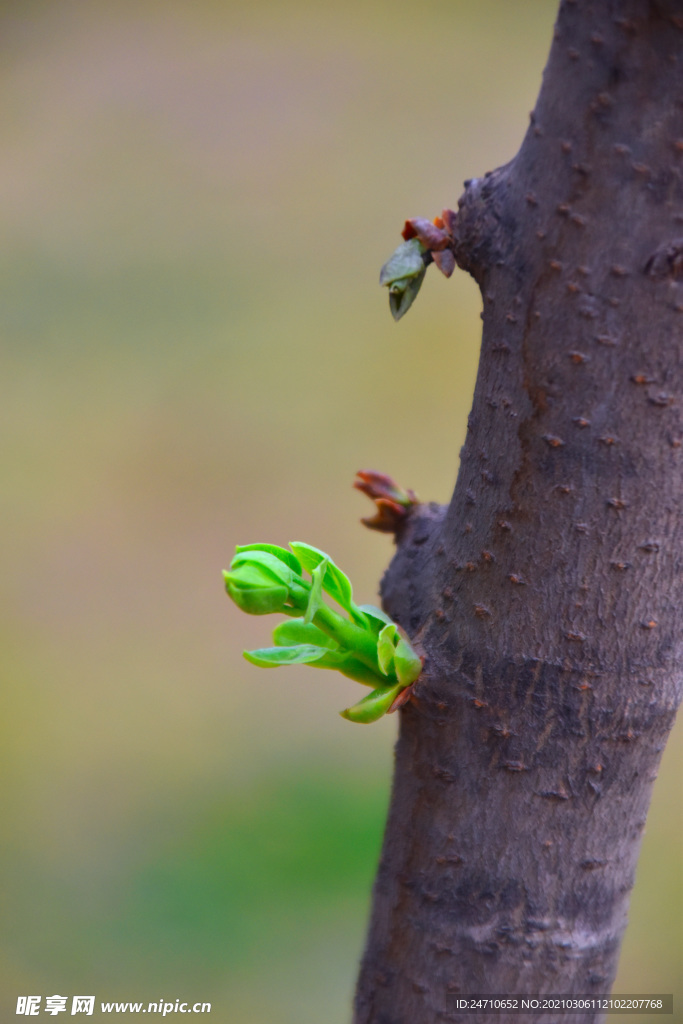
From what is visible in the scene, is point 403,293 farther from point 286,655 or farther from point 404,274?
point 286,655

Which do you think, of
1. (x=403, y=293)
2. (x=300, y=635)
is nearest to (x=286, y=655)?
(x=300, y=635)

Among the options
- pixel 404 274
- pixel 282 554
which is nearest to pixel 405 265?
pixel 404 274

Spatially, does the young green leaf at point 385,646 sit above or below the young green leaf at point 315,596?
below

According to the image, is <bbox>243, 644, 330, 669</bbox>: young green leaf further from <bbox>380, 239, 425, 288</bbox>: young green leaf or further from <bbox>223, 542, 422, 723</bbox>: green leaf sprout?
<bbox>380, 239, 425, 288</bbox>: young green leaf

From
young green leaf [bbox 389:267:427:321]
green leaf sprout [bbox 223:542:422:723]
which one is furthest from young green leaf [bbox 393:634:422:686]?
young green leaf [bbox 389:267:427:321]

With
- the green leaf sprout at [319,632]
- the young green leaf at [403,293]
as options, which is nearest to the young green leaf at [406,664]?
the green leaf sprout at [319,632]

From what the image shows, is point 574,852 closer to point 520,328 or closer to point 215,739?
point 520,328

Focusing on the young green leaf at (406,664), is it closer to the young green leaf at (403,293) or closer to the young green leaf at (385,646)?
the young green leaf at (385,646)

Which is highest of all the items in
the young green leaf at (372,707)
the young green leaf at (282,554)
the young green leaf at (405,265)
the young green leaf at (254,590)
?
the young green leaf at (405,265)

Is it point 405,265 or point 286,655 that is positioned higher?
point 405,265
